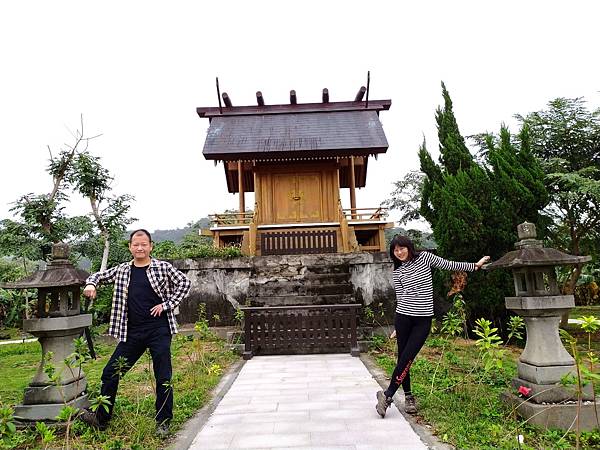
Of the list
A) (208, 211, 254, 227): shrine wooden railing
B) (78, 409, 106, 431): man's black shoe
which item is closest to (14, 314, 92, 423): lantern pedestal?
(78, 409, 106, 431): man's black shoe

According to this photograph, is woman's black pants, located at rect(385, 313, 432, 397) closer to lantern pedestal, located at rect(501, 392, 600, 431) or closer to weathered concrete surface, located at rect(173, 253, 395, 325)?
lantern pedestal, located at rect(501, 392, 600, 431)

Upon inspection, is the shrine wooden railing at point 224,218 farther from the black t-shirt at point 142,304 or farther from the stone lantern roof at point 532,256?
the stone lantern roof at point 532,256

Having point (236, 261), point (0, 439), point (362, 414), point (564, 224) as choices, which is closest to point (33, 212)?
point (236, 261)

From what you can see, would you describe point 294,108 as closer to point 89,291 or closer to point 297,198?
point 297,198

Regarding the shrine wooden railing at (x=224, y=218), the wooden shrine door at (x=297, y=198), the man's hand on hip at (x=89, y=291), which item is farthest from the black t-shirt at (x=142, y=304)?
the wooden shrine door at (x=297, y=198)

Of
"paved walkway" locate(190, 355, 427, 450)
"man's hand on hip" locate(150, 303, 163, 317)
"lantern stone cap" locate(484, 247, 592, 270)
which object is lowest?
"paved walkway" locate(190, 355, 427, 450)

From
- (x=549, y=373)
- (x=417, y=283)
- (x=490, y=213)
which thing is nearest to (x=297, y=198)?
(x=490, y=213)

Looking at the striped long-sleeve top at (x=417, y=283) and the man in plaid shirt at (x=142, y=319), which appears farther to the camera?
the striped long-sleeve top at (x=417, y=283)

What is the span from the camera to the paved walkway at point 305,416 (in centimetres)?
314

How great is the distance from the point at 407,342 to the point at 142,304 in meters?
2.52

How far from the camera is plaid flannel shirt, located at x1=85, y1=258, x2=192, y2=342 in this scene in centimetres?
352

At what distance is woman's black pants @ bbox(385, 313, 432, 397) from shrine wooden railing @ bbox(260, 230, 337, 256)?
698 centimetres

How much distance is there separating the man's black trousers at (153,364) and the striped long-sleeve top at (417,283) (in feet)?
7.36

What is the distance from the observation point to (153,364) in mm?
3404
